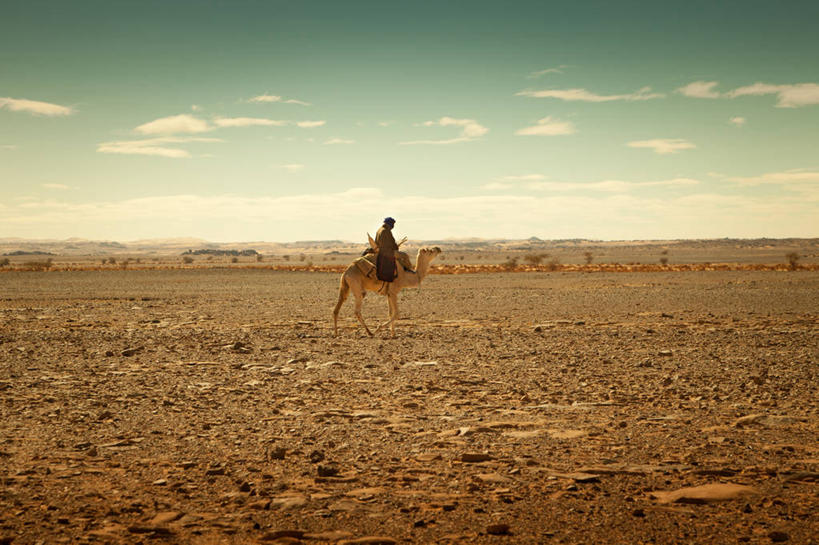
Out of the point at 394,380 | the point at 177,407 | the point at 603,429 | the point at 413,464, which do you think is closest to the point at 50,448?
the point at 177,407

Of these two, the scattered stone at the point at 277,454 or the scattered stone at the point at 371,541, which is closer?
the scattered stone at the point at 371,541

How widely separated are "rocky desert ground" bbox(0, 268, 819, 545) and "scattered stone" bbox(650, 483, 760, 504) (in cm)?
2

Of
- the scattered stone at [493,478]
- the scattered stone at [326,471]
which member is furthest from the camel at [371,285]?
the scattered stone at [493,478]

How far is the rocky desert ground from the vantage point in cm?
510

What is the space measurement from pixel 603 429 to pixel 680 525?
267 centimetres

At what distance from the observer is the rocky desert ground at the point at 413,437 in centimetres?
510

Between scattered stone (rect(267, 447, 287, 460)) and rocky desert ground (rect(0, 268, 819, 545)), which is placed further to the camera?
scattered stone (rect(267, 447, 287, 460))

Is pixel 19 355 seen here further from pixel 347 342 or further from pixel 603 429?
pixel 603 429

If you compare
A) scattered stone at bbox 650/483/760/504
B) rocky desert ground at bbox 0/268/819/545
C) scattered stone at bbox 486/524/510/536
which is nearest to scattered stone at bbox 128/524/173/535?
rocky desert ground at bbox 0/268/819/545

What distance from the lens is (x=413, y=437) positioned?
7398 mm

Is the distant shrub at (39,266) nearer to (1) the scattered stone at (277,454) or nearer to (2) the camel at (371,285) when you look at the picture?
(2) the camel at (371,285)

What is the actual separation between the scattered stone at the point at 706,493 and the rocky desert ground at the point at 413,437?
0.07ft

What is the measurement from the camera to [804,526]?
489cm

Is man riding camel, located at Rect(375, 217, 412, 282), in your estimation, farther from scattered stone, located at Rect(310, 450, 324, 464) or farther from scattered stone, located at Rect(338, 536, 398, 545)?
scattered stone, located at Rect(338, 536, 398, 545)
